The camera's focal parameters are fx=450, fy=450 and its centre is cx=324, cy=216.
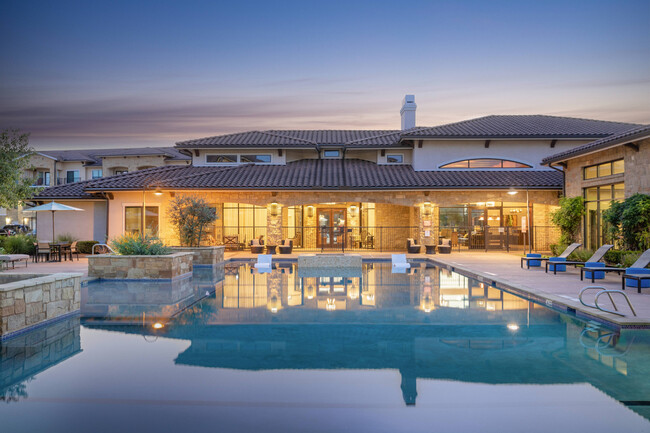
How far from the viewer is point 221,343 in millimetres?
6680

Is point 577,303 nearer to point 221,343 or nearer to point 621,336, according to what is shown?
point 621,336

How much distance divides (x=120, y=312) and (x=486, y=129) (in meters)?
19.8

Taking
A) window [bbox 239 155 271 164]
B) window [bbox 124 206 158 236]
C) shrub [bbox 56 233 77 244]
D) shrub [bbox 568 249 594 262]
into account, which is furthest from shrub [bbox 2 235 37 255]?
shrub [bbox 568 249 594 262]

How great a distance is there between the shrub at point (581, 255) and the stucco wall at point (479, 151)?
856 centimetres

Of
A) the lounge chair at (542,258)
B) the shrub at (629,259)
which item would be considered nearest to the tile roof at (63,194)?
the lounge chair at (542,258)

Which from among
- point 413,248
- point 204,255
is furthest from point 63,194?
point 413,248

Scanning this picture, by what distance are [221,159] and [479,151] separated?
13579 mm

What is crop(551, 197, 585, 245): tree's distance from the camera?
54.6ft

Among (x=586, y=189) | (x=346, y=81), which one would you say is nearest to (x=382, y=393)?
(x=586, y=189)

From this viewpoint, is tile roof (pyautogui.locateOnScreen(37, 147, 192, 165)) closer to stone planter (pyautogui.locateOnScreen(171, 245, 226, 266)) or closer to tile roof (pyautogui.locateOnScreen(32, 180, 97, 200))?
tile roof (pyautogui.locateOnScreen(32, 180, 97, 200))

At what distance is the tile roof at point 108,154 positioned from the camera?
1641 inches

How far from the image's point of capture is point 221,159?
24.5 meters

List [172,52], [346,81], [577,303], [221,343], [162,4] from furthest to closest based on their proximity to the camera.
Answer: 1. [346,81]
2. [172,52]
3. [162,4]
4. [577,303]
5. [221,343]

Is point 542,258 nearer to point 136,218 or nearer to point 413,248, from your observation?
point 413,248
